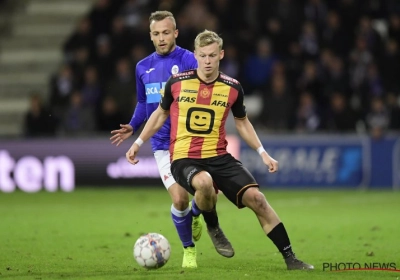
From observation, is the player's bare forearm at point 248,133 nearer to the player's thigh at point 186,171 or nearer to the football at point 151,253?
the player's thigh at point 186,171

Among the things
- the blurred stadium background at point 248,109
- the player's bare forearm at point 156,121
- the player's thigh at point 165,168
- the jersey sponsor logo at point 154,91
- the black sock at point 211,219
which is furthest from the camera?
the blurred stadium background at point 248,109

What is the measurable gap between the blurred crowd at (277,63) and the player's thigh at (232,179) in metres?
10.7

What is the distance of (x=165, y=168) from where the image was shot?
29.2 feet

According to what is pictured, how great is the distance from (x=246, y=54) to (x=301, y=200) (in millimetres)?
4831

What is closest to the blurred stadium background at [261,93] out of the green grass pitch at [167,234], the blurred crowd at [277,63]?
the blurred crowd at [277,63]

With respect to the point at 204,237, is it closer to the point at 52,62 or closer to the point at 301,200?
the point at 301,200

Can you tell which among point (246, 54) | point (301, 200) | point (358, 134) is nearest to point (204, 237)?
point (301, 200)

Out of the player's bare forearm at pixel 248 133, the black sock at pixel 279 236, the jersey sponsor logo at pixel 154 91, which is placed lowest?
the black sock at pixel 279 236

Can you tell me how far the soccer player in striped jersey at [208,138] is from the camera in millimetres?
7938

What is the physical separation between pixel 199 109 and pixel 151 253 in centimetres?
134

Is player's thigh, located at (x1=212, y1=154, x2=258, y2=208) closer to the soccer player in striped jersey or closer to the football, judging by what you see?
the soccer player in striped jersey

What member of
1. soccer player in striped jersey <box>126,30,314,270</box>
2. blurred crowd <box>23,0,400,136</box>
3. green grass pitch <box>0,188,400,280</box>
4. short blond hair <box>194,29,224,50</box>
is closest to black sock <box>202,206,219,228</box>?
green grass pitch <box>0,188,400,280</box>

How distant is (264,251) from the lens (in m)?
9.91

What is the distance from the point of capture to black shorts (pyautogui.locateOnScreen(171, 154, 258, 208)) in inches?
313
